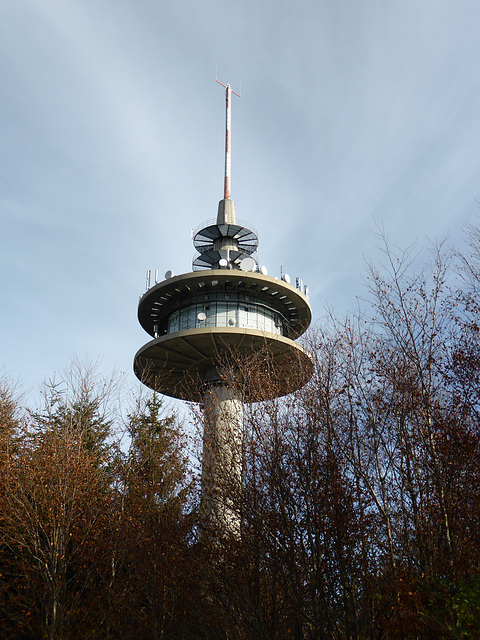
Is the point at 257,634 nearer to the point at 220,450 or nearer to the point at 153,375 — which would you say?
the point at 220,450

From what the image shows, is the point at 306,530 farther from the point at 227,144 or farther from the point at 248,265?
the point at 227,144

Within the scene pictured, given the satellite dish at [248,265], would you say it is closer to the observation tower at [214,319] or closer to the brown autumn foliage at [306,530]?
the observation tower at [214,319]

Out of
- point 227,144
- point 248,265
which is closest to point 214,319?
point 248,265

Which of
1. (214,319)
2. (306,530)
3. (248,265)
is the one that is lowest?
(306,530)

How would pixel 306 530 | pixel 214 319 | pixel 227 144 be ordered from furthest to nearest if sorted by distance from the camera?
1. pixel 227 144
2. pixel 214 319
3. pixel 306 530

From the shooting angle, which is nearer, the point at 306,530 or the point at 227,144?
the point at 306,530

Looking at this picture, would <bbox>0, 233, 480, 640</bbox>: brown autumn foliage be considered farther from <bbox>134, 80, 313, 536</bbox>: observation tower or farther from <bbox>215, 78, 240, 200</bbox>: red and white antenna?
<bbox>215, 78, 240, 200</bbox>: red and white antenna

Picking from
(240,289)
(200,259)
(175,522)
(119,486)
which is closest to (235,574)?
(175,522)

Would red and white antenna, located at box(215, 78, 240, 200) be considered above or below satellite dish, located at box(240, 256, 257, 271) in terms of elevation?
above

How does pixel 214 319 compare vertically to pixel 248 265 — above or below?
below

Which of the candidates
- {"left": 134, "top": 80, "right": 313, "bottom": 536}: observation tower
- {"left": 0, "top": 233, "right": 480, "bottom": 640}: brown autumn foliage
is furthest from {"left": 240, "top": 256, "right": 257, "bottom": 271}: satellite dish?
{"left": 0, "top": 233, "right": 480, "bottom": 640}: brown autumn foliage

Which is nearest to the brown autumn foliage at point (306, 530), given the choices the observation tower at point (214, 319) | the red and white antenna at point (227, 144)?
the observation tower at point (214, 319)

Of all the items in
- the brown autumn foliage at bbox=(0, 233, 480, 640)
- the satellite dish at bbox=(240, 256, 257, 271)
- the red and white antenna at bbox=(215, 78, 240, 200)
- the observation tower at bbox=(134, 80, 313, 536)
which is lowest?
the brown autumn foliage at bbox=(0, 233, 480, 640)

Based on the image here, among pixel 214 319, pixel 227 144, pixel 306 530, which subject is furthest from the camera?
pixel 227 144
